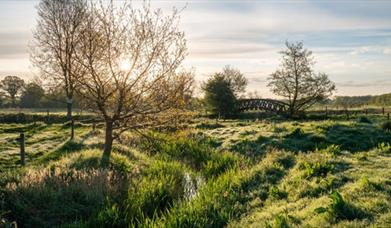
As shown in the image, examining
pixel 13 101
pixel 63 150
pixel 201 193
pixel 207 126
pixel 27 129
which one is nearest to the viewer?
pixel 201 193

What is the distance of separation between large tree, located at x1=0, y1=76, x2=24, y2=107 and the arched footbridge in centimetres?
5401

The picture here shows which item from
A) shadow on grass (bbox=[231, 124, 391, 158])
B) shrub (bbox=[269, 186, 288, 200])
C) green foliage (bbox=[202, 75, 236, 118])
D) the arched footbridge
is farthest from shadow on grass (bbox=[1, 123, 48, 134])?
shrub (bbox=[269, 186, 288, 200])

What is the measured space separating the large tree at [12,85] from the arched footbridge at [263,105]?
54.0 metres

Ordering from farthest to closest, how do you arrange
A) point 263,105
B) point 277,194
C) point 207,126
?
point 263,105 < point 207,126 < point 277,194

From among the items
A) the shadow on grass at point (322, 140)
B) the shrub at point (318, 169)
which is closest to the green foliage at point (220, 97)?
the shadow on grass at point (322, 140)

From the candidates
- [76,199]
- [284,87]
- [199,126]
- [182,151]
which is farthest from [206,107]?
[76,199]

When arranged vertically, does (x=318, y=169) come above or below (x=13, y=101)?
below

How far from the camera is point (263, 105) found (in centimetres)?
5734

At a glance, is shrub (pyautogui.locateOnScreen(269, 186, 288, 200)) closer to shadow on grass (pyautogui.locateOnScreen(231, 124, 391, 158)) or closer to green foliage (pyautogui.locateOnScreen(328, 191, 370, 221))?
green foliage (pyautogui.locateOnScreen(328, 191, 370, 221))

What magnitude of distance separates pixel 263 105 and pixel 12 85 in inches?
2318

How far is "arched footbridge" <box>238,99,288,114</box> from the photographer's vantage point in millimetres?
53469

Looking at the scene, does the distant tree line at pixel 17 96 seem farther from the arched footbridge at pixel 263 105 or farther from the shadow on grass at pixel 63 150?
the shadow on grass at pixel 63 150

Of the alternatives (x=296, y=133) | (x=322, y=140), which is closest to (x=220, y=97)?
(x=296, y=133)

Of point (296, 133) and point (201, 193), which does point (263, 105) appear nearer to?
point (296, 133)
